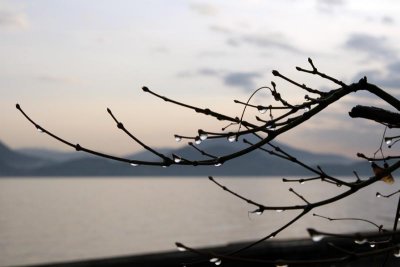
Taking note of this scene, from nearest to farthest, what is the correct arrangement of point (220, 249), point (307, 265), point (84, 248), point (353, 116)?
point (307, 265), point (353, 116), point (220, 249), point (84, 248)

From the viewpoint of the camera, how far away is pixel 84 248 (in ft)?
305

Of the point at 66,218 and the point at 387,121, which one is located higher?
the point at 66,218

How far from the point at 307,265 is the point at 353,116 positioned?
1218 mm

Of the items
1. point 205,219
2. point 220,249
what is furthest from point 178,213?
point 220,249

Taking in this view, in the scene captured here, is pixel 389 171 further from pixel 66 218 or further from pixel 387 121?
pixel 66 218

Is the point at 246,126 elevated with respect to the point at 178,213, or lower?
lower

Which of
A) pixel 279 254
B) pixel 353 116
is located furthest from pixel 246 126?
pixel 279 254

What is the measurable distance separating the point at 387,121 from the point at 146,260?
164 inches

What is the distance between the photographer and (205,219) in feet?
520

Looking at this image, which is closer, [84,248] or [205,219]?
[84,248]

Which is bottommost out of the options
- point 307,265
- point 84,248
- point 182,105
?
point 307,265

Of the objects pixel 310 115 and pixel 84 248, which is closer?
pixel 310 115

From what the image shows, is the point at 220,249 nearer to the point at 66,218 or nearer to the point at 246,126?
the point at 246,126

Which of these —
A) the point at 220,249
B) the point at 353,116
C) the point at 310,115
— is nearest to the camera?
the point at 310,115
